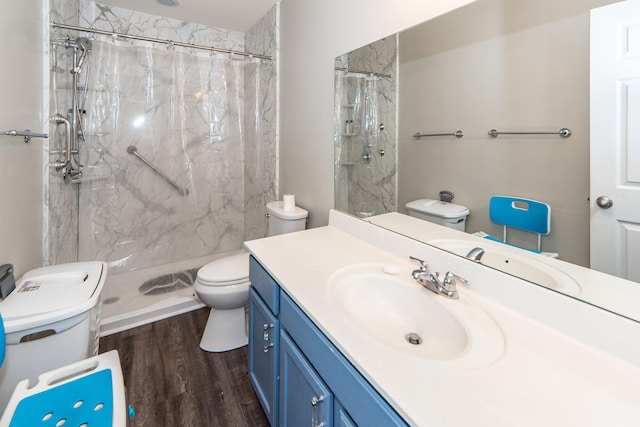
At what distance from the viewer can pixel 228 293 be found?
1796mm

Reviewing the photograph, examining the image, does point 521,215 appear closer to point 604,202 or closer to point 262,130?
point 604,202

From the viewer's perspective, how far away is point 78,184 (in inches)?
94.8

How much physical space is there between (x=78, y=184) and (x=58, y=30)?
1.09m

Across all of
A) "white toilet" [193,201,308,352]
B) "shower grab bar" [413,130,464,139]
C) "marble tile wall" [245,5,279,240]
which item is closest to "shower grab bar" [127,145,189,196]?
"marble tile wall" [245,5,279,240]

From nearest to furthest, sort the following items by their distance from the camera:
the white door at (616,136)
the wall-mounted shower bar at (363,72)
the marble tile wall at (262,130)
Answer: the white door at (616,136)
the wall-mounted shower bar at (363,72)
the marble tile wall at (262,130)

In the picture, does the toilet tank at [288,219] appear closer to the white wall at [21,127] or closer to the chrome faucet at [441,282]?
the chrome faucet at [441,282]

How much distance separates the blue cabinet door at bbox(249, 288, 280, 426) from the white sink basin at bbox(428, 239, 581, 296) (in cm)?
77

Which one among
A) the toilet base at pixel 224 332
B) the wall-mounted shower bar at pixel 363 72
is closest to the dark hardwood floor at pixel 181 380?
the toilet base at pixel 224 332

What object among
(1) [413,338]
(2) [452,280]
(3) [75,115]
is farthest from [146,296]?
(2) [452,280]

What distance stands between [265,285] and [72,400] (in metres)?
0.67

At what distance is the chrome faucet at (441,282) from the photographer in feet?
3.12

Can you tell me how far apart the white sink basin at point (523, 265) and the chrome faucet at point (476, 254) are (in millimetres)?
11

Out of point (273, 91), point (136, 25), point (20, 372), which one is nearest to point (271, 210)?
point (273, 91)

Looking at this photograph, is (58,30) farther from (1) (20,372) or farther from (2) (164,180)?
(1) (20,372)
